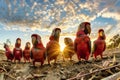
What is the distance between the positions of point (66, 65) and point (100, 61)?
1.68 ft

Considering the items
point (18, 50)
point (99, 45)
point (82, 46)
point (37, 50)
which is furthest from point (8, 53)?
point (99, 45)

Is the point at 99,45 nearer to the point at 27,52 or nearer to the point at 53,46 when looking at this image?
the point at 53,46

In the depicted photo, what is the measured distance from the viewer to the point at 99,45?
12.5 feet

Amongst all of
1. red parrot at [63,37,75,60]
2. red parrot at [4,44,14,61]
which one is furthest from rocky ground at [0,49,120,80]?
red parrot at [4,44,14,61]

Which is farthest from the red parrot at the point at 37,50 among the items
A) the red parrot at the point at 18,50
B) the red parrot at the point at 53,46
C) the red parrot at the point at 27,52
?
the red parrot at the point at 18,50

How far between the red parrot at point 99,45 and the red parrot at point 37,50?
0.75 metres

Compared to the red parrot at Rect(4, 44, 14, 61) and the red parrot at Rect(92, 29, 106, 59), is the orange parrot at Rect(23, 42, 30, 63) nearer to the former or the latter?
the red parrot at Rect(4, 44, 14, 61)

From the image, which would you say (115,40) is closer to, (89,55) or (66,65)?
(89,55)

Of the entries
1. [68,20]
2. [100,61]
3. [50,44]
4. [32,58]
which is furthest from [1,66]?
[100,61]

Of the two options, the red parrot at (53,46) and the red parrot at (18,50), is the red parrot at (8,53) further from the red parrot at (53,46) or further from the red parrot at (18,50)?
the red parrot at (53,46)

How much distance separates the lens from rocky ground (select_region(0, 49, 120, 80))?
11.4 ft

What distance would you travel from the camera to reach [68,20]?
14.5 ft

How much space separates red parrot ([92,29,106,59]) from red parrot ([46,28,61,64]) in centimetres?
51

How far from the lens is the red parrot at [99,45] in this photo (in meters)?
3.77
